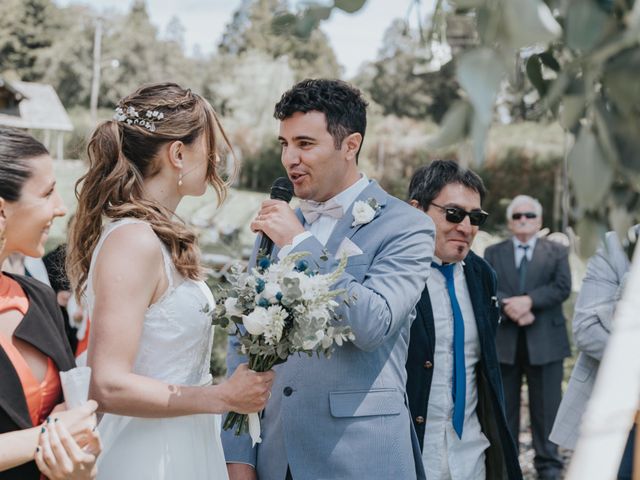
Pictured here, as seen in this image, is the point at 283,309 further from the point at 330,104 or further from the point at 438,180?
the point at 438,180

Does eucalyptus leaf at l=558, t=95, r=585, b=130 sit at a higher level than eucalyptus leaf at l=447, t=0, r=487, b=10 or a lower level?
lower

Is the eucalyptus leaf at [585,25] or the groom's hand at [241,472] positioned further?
the groom's hand at [241,472]

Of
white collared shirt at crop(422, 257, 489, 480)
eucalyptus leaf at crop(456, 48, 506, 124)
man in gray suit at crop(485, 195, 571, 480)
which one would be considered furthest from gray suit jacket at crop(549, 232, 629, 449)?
eucalyptus leaf at crop(456, 48, 506, 124)

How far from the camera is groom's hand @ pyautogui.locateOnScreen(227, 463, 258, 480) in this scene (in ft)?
9.82

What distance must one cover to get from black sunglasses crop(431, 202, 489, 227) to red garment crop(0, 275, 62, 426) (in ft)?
6.88

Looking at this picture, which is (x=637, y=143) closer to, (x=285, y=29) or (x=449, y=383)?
(x=285, y=29)

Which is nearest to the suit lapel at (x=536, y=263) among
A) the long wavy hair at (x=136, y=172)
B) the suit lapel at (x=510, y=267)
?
the suit lapel at (x=510, y=267)

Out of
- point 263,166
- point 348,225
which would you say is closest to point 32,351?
point 348,225

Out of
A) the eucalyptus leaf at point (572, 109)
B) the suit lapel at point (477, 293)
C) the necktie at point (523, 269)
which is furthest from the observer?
the necktie at point (523, 269)

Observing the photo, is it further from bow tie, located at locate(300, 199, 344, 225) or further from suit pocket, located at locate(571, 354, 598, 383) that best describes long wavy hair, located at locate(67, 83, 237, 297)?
suit pocket, located at locate(571, 354, 598, 383)

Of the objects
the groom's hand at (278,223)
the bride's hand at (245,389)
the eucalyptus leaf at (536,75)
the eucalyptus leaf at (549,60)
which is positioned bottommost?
the bride's hand at (245,389)

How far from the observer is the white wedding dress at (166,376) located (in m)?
2.58

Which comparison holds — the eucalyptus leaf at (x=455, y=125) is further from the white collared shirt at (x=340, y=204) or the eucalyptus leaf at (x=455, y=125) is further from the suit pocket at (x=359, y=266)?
the white collared shirt at (x=340, y=204)

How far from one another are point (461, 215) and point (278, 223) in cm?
137
